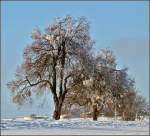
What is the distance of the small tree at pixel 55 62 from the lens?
4528cm

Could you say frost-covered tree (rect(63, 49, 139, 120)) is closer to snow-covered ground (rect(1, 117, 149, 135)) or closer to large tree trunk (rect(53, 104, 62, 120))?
large tree trunk (rect(53, 104, 62, 120))

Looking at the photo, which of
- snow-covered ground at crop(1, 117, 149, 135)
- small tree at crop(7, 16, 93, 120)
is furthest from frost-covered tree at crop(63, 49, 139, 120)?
snow-covered ground at crop(1, 117, 149, 135)

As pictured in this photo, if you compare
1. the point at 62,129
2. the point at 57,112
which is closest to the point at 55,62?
the point at 57,112

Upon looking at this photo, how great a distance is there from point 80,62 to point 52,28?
472 cm

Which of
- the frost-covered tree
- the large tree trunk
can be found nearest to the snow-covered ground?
the large tree trunk

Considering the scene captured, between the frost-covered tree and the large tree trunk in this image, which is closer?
the large tree trunk

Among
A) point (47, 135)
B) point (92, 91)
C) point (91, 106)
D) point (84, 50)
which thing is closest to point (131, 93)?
point (91, 106)

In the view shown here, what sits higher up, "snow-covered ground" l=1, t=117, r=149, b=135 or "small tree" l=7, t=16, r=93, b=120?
"small tree" l=7, t=16, r=93, b=120

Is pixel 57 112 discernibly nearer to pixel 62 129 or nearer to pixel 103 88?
pixel 103 88

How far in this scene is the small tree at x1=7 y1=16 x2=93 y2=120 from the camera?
45281mm

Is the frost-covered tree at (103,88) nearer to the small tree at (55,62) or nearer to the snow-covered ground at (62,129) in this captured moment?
the small tree at (55,62)

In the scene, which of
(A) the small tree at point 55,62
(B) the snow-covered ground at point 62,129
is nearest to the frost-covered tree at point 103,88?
(A) the small tree at point 55,62

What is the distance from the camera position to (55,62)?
148 feet

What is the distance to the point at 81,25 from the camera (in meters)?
46.9
